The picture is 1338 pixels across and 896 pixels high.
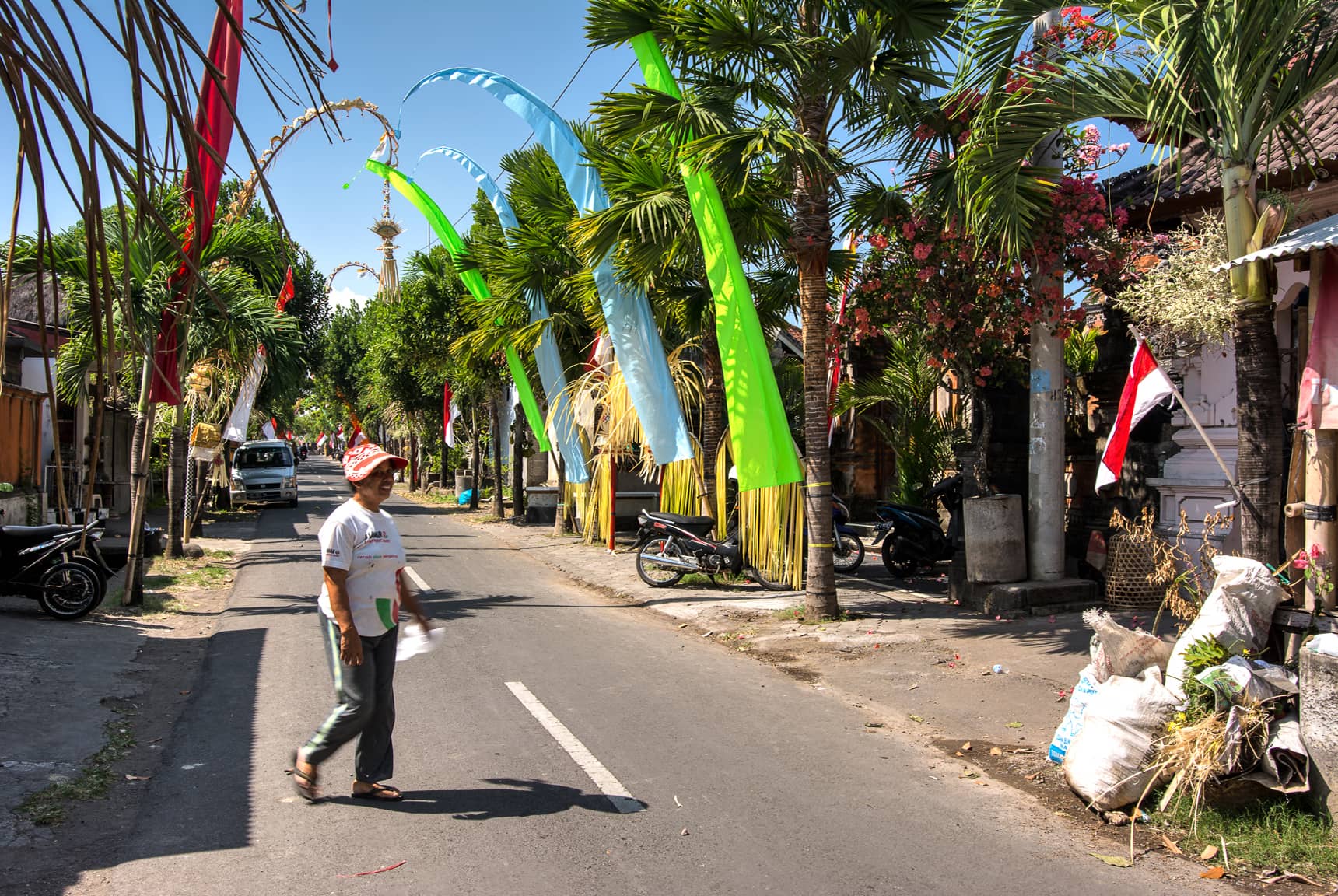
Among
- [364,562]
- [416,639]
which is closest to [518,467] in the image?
[416,639]

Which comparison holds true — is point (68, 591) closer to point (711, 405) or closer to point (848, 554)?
point (711, 405)

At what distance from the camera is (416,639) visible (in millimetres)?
5457

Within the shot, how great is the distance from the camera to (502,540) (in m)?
21.1

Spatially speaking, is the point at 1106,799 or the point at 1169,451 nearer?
the point at 1106,799

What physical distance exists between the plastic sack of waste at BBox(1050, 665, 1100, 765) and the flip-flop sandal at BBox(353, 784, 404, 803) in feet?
12.1

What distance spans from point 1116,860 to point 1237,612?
1.69 meters

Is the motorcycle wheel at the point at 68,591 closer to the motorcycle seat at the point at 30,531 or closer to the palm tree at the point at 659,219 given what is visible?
the motorcycle seat at the point at 30,531

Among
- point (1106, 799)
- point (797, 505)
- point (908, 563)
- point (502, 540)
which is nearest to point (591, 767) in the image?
point (1106, 799)

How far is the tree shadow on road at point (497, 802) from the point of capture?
498 centimetres

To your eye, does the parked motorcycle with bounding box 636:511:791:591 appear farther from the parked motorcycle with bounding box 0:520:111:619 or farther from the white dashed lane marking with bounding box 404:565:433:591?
the parked motorcycle with bounding box 0:520:111:619

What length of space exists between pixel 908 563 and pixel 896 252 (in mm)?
4714

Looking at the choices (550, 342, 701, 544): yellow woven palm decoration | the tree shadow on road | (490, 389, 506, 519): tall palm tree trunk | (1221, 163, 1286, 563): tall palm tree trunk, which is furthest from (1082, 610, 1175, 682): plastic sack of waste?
(490, 389, 506, 519): tall palm tree trunk

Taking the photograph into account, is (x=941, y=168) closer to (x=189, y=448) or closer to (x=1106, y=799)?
(x=1106, y=799)

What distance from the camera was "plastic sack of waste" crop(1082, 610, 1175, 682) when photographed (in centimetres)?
562
